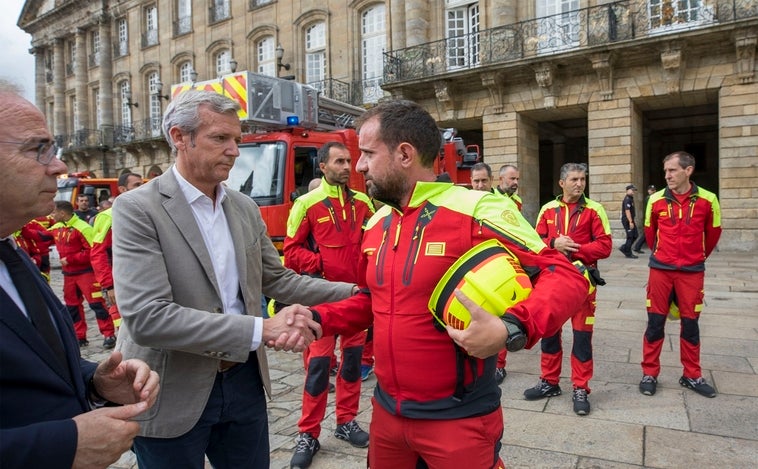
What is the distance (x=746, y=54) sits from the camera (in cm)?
1414

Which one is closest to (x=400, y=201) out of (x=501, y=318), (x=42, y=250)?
(x=501, y=318)

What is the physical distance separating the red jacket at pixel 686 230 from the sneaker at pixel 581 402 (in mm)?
1498

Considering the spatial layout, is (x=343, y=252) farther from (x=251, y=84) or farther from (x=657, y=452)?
(x=251, y=84)

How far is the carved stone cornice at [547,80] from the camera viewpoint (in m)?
16.2

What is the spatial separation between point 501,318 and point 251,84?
705cm

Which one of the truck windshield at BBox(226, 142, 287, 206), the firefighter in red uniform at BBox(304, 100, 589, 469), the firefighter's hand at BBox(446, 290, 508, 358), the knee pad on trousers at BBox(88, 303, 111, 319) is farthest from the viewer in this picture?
the truck windshield at BBox(226, 142, 287, 206)

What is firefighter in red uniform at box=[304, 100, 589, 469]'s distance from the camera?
189 centimetres

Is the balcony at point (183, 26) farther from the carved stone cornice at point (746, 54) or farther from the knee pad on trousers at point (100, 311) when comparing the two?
the carved stone cornice at point (746, 54)

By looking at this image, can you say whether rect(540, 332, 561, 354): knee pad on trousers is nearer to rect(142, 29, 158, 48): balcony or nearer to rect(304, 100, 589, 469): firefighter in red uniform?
rect(304, 100, 589, 469): firefighter in red uniform

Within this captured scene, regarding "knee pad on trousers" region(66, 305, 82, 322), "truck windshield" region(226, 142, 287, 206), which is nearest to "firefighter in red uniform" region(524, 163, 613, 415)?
"truck windshield" region(226, 142, 287, 206)

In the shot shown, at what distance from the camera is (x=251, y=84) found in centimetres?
783

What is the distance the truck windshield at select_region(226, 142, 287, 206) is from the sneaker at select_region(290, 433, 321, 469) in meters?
4.69

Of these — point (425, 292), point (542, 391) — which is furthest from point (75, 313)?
point (425, 292)

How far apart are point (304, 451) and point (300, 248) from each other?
1.80 m
